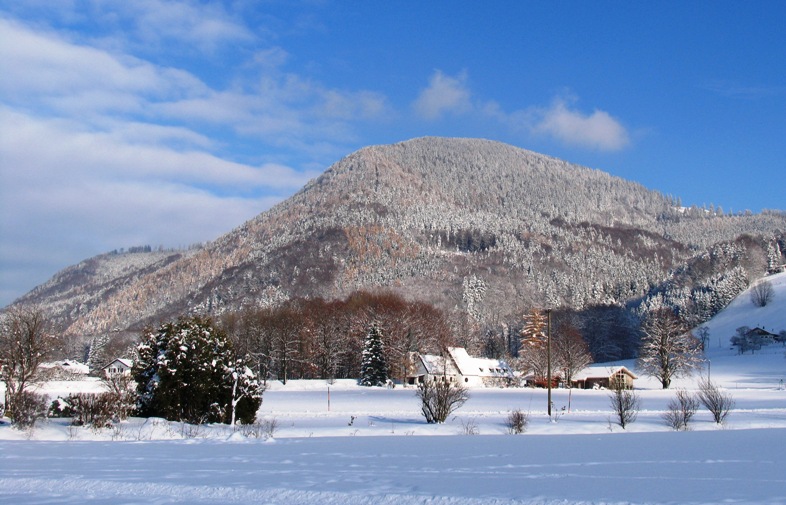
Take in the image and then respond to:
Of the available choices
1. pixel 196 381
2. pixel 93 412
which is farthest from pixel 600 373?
pixel 93 412

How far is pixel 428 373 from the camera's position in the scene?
7681 centimetres

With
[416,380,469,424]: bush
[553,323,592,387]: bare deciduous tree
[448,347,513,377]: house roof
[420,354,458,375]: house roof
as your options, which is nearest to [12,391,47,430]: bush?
[416,380,469,424]: bush

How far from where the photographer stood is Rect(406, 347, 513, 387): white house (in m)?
78.2

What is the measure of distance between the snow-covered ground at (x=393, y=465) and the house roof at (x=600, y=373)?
182 feet

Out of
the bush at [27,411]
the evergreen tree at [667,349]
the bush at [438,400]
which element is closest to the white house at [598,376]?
the evergreen tree at [667,349]

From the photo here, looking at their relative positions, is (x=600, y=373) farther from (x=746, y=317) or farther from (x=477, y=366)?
(x=746, y=317)

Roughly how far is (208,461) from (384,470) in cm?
486

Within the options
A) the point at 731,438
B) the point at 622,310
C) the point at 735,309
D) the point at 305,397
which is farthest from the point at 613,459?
the point at 622,310

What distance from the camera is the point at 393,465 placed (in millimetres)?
15156

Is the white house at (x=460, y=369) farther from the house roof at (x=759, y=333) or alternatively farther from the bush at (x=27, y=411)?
the bush at (x=27, y=411)

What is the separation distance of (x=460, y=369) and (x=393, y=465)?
6827cm

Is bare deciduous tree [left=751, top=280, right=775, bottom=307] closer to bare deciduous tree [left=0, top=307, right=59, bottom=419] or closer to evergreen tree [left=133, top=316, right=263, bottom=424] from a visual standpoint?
evergreen tree [left=133, top=316, right=263, bottom=424]

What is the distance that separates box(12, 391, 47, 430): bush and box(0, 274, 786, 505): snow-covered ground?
1.38 ft

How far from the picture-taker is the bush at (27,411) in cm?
2390
